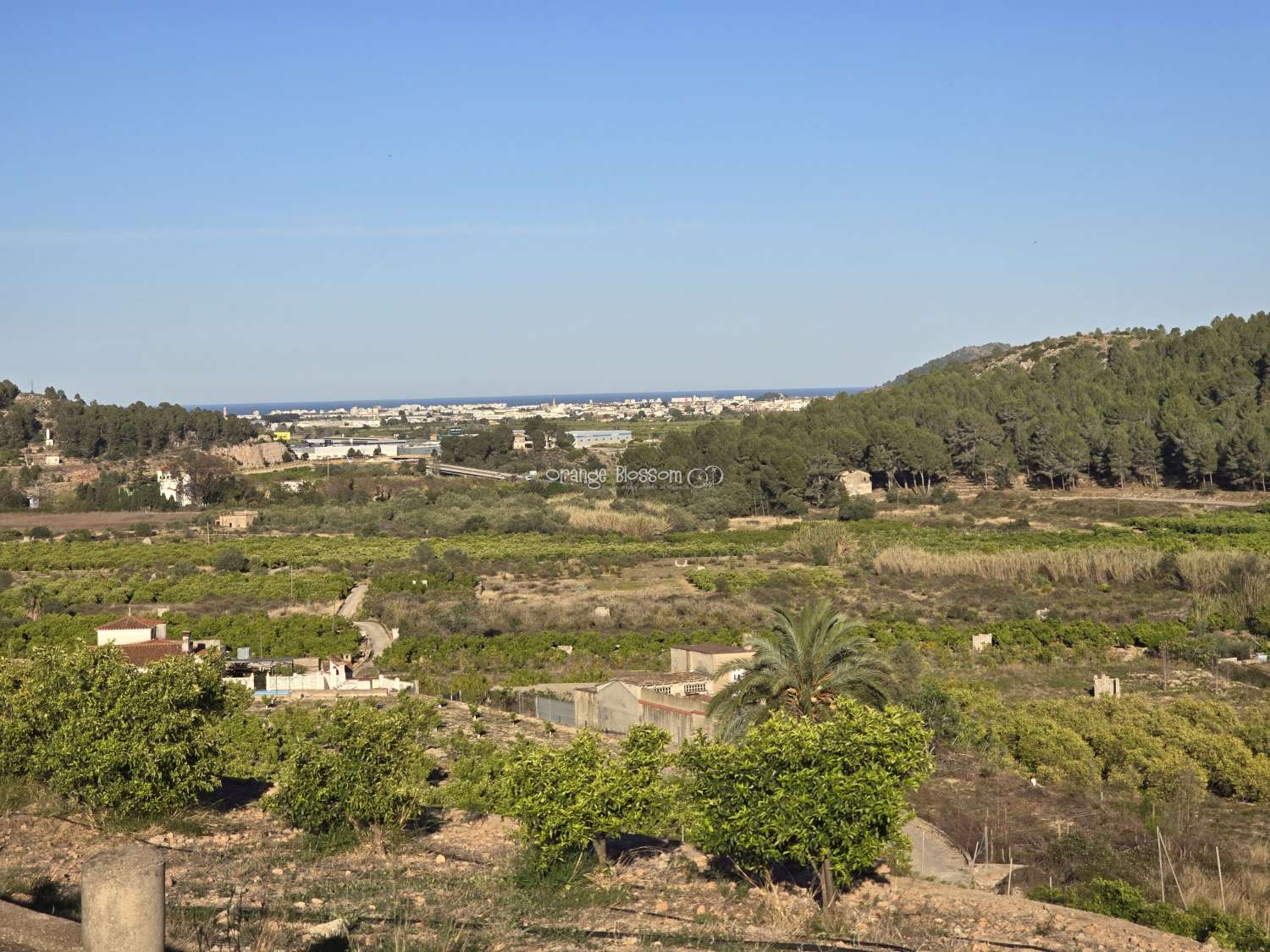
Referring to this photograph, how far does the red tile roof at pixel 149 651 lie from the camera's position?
84.8ft

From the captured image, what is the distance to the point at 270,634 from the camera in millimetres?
31656

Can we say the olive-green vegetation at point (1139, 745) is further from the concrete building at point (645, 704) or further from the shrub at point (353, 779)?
the shrub at point (353, 779)

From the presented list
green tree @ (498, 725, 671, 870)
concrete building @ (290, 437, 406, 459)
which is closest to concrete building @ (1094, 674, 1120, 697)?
green tree @ (498, 725, 671, 870)

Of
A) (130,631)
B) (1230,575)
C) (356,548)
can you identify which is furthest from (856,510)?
(130,631)

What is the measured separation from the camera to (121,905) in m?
4.86

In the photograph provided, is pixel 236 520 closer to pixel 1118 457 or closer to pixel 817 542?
pixel 817 542

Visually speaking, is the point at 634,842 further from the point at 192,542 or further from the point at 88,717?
the point at 192,542

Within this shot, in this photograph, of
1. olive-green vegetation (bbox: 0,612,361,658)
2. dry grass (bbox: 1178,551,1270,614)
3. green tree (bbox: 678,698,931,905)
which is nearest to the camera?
green tree (bbox: 678,698,931,905)

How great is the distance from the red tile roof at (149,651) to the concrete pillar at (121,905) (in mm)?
22046

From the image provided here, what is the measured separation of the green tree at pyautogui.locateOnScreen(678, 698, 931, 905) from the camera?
10.5 m

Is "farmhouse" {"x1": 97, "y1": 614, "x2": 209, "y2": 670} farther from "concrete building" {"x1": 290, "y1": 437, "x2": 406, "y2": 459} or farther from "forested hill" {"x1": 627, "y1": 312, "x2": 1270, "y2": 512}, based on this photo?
"concrete building" {"x1": 290, "y1": 437, "x2": 406, "y2": 459}

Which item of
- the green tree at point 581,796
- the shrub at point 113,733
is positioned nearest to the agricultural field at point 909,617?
the shrub at point 113,733

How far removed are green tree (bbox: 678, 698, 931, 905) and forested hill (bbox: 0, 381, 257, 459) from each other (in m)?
81.3

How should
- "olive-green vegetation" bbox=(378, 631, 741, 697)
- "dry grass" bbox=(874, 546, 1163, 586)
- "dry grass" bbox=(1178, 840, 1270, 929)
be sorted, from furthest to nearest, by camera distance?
"dry grass" bbox=(874, 546, 1163, 586) < "olive-green vegetation" bbox=(378, 631, 741, 697) < "dry grass" bbox=(1178, 840, 1270, 929)
